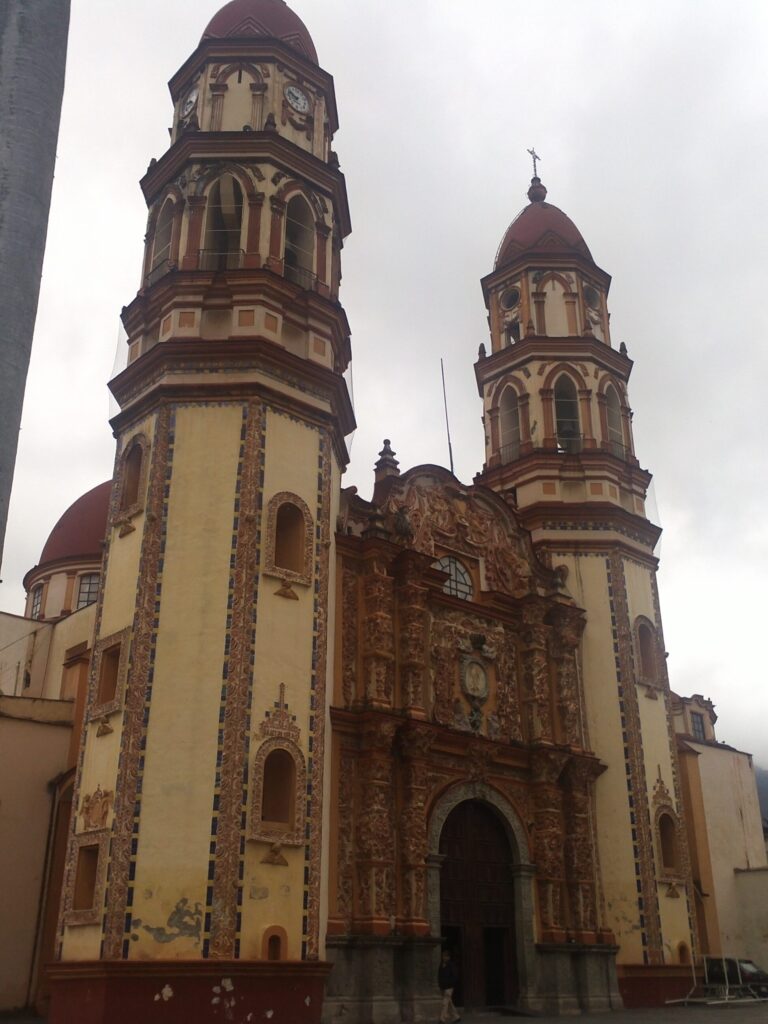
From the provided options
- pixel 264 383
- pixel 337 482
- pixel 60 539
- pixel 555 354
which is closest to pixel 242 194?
pixel 264 383

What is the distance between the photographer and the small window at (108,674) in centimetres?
1702

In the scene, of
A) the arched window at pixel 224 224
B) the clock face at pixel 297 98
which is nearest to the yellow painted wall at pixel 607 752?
the arched window at pixel 224 224

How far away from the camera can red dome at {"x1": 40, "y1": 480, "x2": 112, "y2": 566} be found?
31.5 meters

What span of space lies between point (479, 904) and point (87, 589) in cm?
1617

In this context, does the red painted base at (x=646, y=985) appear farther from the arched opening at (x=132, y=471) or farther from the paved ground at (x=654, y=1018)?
the arched opening at (x=132, y=471)

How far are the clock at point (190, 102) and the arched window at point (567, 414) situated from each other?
11232 mm

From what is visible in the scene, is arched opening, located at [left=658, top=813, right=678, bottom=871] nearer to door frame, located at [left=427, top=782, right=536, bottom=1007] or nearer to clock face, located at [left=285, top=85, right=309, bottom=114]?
door frame, located at [left=427, top=782, right=536, bottom=1007]

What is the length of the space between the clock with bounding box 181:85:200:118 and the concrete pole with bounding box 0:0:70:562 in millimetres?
17968

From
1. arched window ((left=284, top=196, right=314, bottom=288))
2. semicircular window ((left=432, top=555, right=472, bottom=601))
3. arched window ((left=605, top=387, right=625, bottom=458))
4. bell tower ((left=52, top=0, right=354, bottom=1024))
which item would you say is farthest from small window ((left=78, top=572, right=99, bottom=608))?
arched window ((left=605, top=387, right=625, bottom=458))

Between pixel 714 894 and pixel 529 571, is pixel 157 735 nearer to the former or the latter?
pixel 529 571

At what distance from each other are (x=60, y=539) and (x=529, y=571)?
15285 millimetres

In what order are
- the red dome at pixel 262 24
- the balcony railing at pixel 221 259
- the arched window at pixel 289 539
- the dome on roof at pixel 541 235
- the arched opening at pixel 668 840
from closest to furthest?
the arched window at pixel 289 539
the balcony railing at pixel 221 259
the arched opening at pixel 668 840
the red dome at pixel 262 24
the dome on roof at pixel 541 235

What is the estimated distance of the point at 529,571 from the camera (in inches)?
952

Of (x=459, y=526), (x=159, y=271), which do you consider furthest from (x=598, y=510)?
(x=159, y=271)
